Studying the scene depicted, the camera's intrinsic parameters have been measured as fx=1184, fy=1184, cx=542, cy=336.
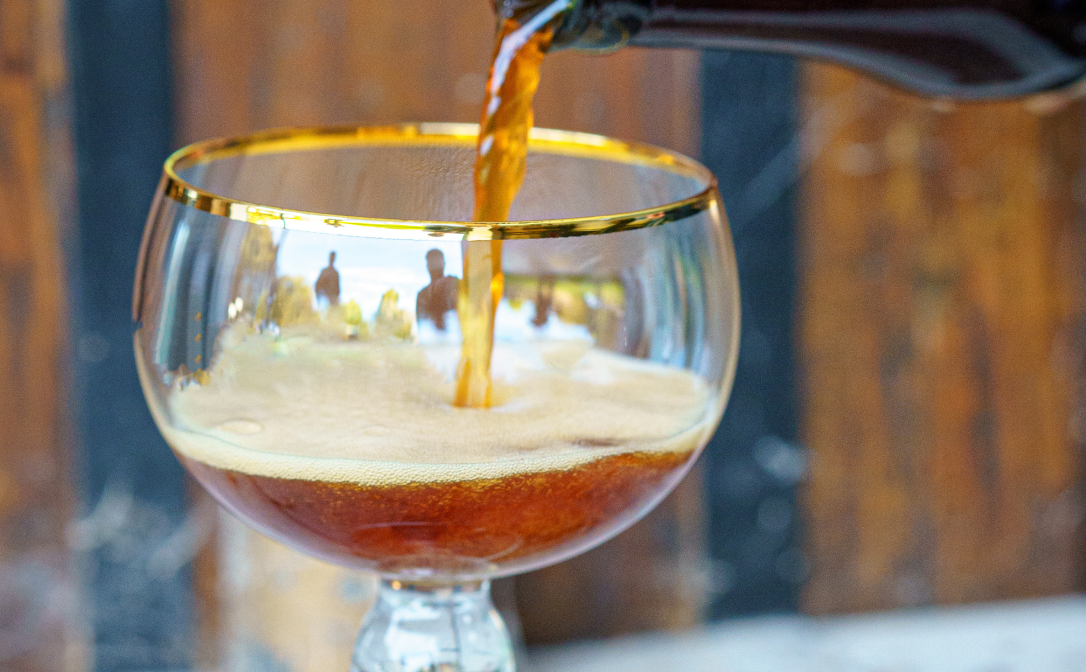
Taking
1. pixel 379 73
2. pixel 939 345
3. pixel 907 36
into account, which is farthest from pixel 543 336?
pixel 939 345

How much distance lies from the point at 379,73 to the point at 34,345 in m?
0.40

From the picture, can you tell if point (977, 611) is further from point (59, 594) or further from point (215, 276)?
point (215, 276)

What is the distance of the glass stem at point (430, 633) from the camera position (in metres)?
0.38

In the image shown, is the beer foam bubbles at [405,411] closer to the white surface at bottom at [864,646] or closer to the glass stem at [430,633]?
the glass stem at [430,633]

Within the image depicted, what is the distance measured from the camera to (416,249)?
318mm

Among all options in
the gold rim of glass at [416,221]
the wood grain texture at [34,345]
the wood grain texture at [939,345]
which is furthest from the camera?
the wood grain texture at [939,345]

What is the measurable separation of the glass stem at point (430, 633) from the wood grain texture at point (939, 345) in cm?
88

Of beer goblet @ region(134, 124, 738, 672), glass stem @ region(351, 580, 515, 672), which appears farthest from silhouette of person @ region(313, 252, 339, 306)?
glass stem @ region(351, 580, 515, 672)

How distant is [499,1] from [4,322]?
2.63 ft

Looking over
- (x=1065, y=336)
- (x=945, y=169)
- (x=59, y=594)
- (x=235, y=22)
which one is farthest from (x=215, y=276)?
(x=1065, y=336)

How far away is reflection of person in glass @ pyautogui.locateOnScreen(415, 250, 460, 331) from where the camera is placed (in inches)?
12.6

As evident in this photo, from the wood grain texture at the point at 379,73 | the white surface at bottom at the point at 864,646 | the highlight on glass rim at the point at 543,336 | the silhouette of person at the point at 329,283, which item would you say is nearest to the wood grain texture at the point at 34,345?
the highlight on glass rim at the point at 543,336

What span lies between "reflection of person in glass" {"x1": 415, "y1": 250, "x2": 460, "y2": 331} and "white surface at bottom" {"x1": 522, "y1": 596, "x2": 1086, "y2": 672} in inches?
37.7

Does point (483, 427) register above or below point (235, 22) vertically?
below
